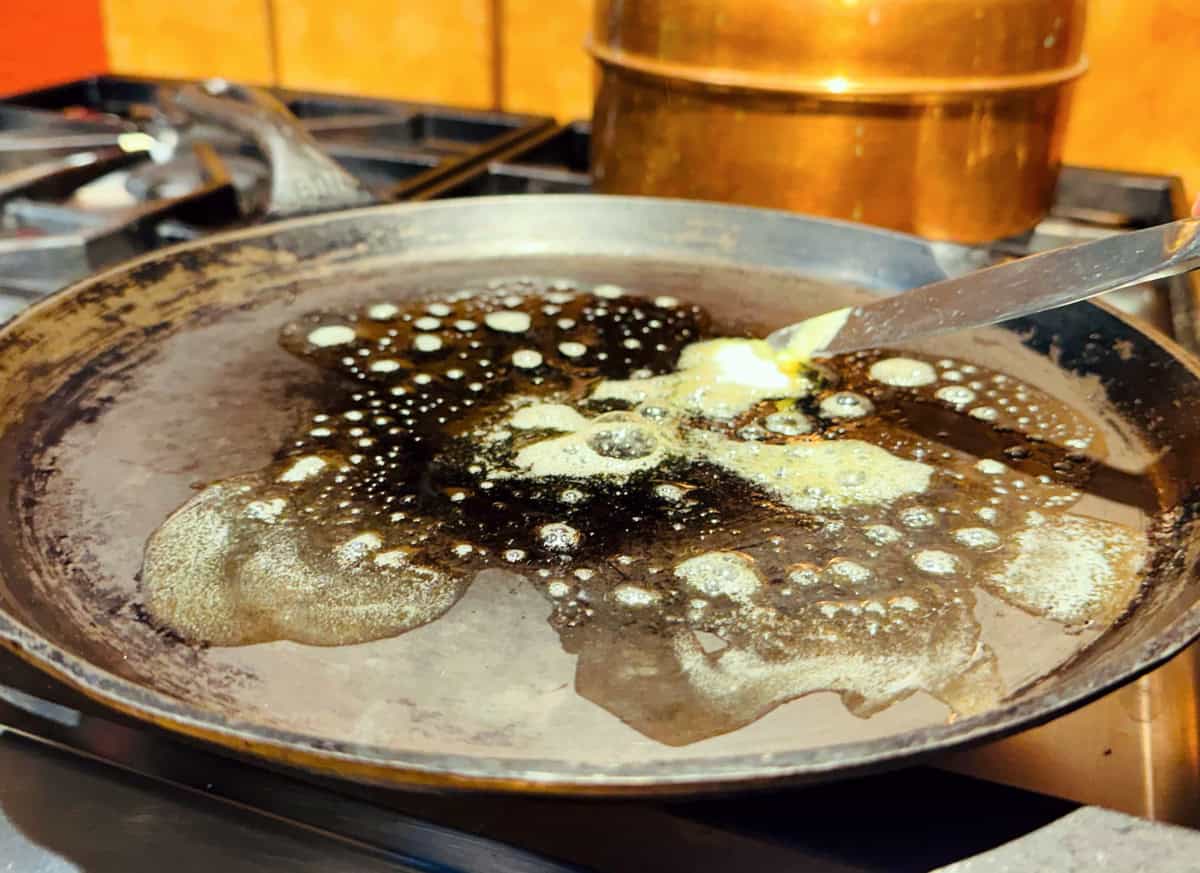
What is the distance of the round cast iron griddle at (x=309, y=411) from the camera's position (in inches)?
11.1

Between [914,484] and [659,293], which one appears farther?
[659,293]

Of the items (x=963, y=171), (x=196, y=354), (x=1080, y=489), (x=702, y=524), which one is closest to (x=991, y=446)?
(x=1080, y=489)

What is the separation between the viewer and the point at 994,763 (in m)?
0.38

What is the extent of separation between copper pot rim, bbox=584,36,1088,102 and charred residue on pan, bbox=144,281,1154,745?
20cm

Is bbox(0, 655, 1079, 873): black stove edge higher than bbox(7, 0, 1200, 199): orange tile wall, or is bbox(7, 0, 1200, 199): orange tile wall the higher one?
bbox(7, 0, 1200, 199): orange tile wall

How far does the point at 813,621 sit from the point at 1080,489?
0.17 metres

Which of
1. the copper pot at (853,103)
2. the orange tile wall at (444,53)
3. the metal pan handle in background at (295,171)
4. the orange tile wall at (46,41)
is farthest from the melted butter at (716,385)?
the orange tile wall at (46,41)

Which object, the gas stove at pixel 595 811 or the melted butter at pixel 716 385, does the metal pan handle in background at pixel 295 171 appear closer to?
the melted butter at pixel 716 385

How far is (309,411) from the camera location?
0.54 metres

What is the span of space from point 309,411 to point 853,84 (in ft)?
1.34

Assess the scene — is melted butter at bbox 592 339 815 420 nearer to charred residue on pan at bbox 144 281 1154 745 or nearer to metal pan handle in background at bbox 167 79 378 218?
charred residue on pan at bbox 144 281 1154 745

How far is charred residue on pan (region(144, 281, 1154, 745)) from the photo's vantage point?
380 mm

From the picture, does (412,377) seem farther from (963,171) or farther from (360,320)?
(963,171)

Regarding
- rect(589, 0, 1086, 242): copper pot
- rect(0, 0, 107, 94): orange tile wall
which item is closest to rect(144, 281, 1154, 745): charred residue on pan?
rect(589, 0, 1086, 242): copper pot
